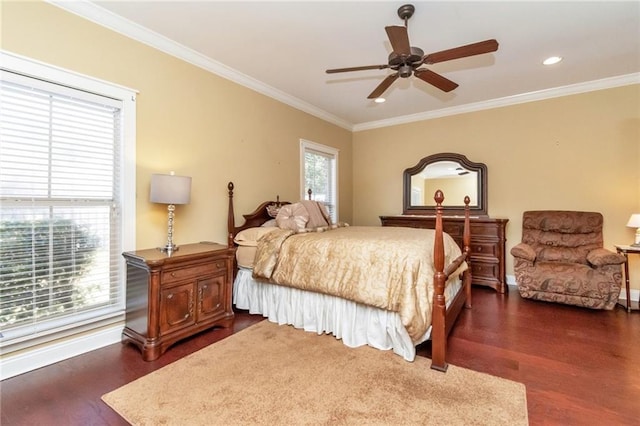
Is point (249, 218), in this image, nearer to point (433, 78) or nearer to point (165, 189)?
point (165, 189)

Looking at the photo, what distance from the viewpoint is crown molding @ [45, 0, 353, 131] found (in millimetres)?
2326

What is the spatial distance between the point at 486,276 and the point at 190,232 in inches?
152

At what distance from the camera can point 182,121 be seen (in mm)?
3043

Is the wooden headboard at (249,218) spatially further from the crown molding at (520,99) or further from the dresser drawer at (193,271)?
the crown molding at (520,99)

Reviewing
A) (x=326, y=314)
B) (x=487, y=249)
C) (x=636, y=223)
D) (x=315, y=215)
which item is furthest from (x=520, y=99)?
(x=326, y=314)

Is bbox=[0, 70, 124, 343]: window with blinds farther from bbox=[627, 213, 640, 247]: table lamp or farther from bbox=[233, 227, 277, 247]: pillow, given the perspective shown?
bbox=[627, 213, 640, 247]: table lamp

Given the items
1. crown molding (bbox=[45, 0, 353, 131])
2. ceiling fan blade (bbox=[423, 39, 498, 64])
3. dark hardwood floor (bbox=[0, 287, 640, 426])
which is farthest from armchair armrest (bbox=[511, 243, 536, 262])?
crown molding (bbox=[45, 0, 353, 131])

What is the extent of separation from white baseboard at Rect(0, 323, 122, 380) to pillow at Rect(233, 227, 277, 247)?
4.30 feet

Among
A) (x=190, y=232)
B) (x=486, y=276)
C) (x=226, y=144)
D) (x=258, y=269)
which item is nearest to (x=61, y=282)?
(x=190, y=232)

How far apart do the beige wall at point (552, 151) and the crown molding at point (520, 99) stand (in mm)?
66

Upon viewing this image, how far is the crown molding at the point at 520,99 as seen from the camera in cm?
371

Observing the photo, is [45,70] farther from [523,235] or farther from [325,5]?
[523,235]

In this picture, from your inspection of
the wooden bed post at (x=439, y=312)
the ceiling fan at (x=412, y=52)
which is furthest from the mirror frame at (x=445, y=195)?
the wooden bed post at (x=439, y=312)

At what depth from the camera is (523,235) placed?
13.8ft
